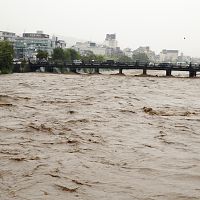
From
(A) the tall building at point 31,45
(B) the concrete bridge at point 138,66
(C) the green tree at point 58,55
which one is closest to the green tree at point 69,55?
(C) the green tree at point 58,55

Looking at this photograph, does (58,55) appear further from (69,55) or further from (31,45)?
(31,45)

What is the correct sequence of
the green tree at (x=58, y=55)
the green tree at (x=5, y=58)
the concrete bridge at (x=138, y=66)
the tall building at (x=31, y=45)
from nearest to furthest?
the green tree at (x=5, y=58)
the concrete bridge at (x=138, y=66)
the green tree at (x=58, y=55)
the tall building at (x=31, y=45)

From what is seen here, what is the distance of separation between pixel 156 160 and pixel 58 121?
25.0 feet

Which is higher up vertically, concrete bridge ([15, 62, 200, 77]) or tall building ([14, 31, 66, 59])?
tall building ([14, 31, 66, 59])

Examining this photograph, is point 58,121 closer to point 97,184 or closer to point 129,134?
point 129,134

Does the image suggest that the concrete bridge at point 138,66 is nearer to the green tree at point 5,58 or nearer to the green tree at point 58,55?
the green tree at point 5,58

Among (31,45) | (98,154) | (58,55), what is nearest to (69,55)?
(58,55)

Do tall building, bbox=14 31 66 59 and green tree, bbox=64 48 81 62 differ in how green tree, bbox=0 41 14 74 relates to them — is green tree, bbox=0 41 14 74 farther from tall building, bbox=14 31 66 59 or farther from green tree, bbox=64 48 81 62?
tall building, bbox=14 31 66 59

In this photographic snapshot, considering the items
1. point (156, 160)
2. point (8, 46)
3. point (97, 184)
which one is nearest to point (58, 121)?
point (156, 160)

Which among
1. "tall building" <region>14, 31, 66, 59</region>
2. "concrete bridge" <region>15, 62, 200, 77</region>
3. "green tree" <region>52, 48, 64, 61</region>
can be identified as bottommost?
"concrete bridge" <region>15, 62, 200, 77</region>

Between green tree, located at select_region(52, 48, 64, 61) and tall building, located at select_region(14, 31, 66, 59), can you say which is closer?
green tree, located at select_region(52, 48, 64, 61)

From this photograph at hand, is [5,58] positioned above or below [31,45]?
below

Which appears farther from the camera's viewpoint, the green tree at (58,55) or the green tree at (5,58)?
the green tree at (58,55)

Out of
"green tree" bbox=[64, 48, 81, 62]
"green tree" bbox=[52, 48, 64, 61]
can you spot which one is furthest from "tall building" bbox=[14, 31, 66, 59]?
"green tree" bbox=[52, 48, 64, 61]
